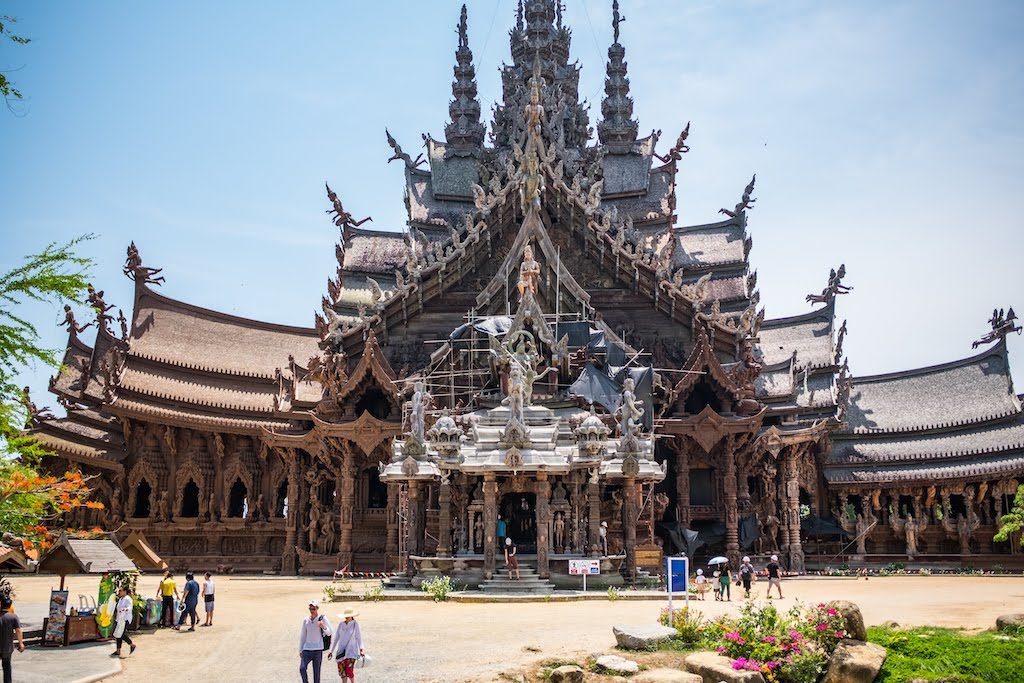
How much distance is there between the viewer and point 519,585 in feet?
71.9

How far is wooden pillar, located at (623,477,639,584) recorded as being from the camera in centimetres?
2356

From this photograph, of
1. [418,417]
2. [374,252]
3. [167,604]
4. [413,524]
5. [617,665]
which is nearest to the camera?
[617,665]

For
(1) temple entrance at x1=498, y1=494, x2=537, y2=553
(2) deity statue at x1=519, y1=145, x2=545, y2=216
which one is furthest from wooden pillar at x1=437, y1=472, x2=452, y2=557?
(2) deity statue at x1=519, y1=145, x2=545, y2=216

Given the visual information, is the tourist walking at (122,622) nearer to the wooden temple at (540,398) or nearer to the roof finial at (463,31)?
the wooden temple at (540,398)

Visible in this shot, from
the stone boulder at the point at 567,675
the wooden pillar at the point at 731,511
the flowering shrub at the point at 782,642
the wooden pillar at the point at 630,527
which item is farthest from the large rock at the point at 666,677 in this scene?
the wooden pillar at the point at 731,511

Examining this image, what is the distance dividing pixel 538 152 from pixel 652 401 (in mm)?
10652

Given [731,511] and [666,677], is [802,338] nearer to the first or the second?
[731,511]

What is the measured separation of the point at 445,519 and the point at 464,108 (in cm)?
3306

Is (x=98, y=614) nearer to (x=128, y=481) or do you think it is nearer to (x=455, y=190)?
(x=128, y=481)

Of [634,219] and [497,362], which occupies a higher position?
[634,219]

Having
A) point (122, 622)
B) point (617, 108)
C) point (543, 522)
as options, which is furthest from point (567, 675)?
point (617, 108)

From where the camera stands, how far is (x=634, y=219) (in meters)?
42.7

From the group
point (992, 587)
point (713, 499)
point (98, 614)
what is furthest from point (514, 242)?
point (98, 614)

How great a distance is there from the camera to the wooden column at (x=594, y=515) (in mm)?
23219
